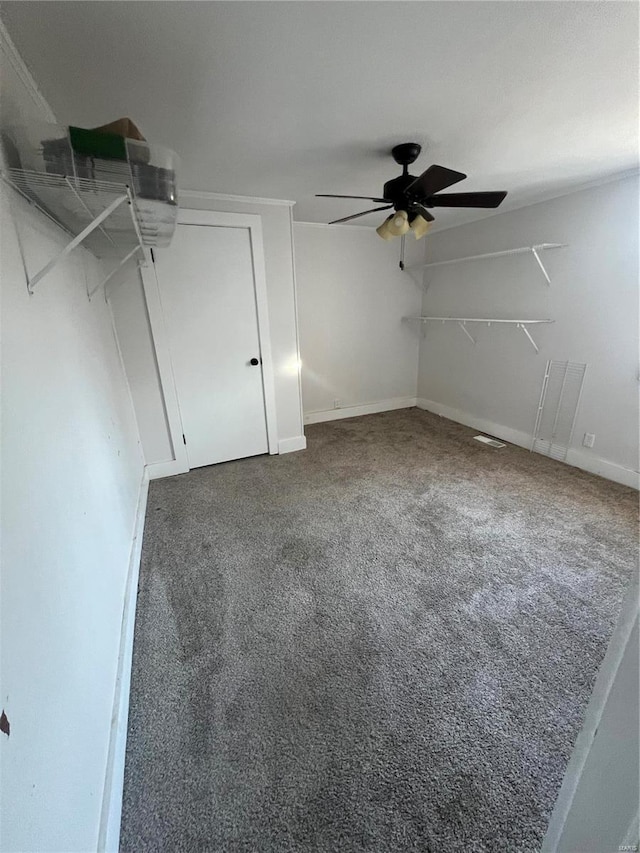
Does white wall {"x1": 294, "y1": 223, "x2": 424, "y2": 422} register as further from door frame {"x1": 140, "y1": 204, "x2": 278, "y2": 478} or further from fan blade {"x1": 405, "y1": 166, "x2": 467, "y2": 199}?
fan blade {"x1": 405, "y1": 166, "x2": 467, "y2": 199}

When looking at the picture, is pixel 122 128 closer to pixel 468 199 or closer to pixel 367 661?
pixel 468 199

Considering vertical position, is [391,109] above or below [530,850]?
above

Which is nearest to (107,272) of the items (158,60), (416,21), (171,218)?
(171,218)

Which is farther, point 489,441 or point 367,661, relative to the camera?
point 489,441

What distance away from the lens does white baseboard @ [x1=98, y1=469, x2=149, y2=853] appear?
3.02 ft

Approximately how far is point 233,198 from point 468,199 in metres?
1.79

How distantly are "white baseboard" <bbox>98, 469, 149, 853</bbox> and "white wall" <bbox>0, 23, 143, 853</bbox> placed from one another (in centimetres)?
4

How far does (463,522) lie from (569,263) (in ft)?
7.73

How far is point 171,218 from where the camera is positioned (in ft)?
5.04

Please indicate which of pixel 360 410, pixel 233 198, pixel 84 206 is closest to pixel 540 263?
pixel 360 410

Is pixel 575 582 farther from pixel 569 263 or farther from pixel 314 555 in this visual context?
pixel 569 263

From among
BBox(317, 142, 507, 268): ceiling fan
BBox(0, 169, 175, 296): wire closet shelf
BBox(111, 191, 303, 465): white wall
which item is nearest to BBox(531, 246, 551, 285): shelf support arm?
BBox(317, 142, 507, 268): ceiling fan

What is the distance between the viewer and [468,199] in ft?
6.16

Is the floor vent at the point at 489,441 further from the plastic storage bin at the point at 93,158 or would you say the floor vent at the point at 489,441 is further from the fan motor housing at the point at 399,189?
the plastic storage bin at the point at 93,158
